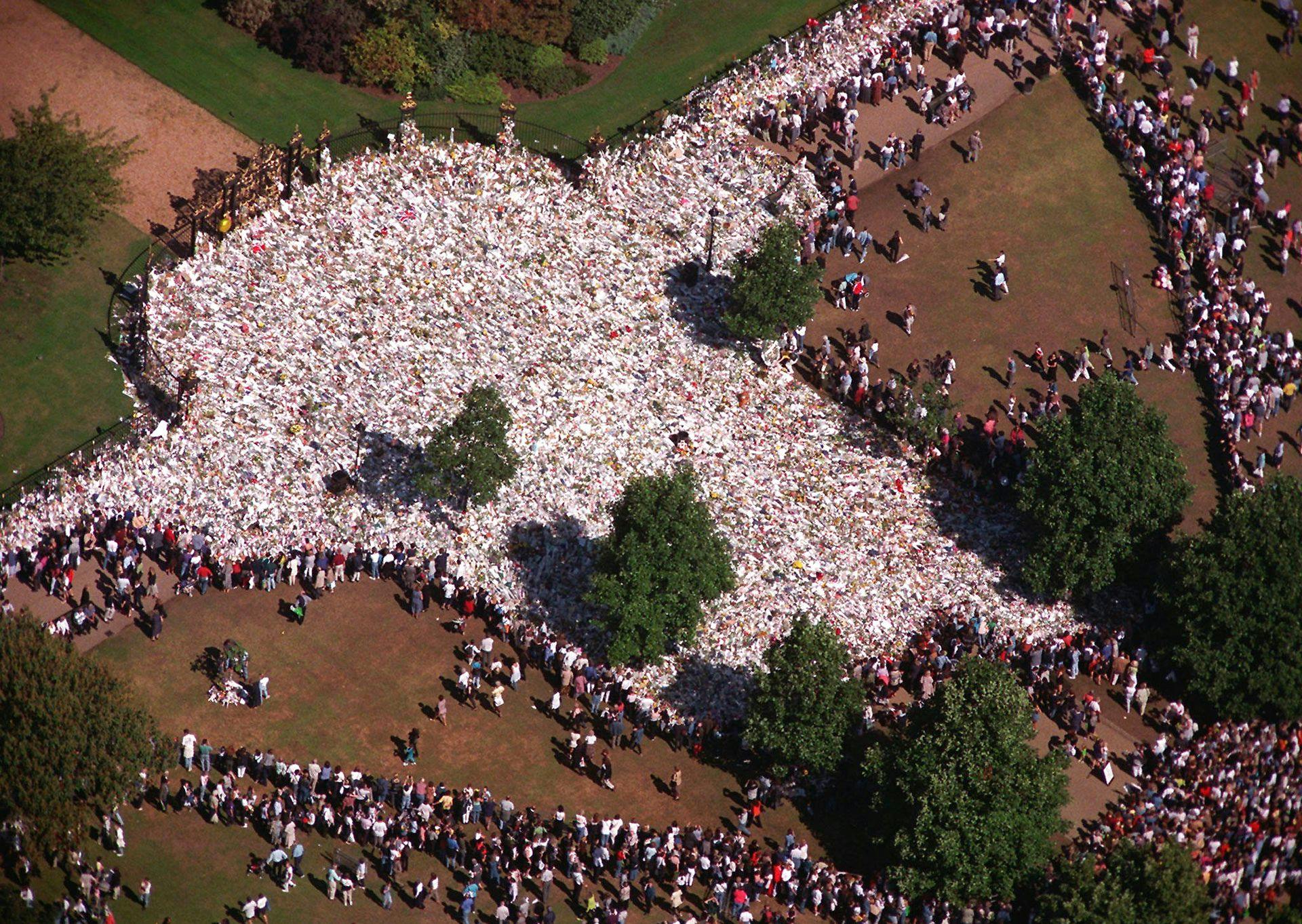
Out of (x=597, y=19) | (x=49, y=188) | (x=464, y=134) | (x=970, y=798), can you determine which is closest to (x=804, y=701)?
(x=970, y=798)

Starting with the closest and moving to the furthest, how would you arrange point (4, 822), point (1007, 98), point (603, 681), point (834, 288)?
point (4, 822)
point (603, 681)
point (834, 288)
point (1007, 98)

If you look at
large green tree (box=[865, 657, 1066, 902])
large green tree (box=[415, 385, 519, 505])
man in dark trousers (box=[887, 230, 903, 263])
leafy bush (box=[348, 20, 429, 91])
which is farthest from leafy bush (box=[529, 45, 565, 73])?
large green tree (box=[865, 657, 1066, 902])

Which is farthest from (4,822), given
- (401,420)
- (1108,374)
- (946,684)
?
(1108,374)

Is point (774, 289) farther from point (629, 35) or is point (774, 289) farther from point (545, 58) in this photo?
point (629, 35)

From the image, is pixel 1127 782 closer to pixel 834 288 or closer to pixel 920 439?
pixel 920 439

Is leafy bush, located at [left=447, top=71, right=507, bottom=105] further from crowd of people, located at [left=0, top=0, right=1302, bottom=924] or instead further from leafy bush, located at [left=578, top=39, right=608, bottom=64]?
leafy bush, located at [left=578, top=39, right=608, bottom=64]

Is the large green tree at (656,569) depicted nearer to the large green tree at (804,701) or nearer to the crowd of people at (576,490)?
the crowd of people at (576,490)
